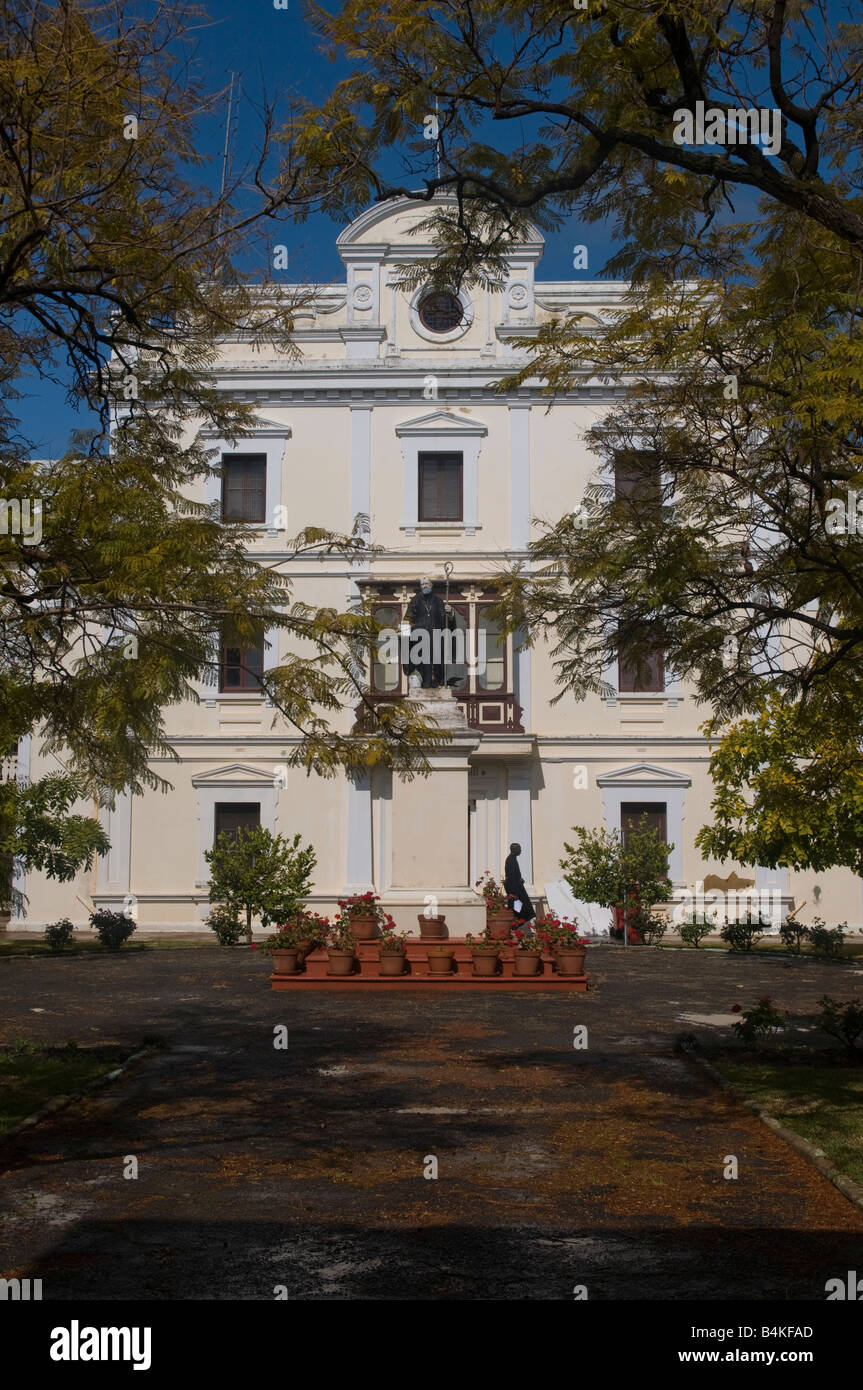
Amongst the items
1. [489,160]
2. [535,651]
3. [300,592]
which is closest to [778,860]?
[535,651]

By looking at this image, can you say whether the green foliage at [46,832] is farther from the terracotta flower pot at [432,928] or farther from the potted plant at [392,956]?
the potted plant at [392,956]

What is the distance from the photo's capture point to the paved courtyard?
18.0 feet

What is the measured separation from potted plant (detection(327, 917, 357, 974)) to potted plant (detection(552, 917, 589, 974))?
2574 millimetres

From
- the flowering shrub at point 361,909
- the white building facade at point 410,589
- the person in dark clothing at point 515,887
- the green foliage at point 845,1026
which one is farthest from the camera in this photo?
the white building facade at point 410,589

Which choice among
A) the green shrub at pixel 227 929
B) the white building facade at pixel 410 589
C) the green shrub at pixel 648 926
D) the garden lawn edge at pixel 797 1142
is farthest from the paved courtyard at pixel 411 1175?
the white building facade at pixel 410 589

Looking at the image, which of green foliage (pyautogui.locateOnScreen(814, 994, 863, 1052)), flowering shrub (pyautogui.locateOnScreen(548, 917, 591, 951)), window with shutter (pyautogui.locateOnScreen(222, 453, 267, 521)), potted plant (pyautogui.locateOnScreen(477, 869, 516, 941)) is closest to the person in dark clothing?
potted plant (pyautogui.locateOnScreen(477, 869, 516, 941))

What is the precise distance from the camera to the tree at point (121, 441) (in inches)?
272

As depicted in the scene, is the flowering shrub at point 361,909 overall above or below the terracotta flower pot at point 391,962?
above

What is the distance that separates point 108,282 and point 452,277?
2.35 metres

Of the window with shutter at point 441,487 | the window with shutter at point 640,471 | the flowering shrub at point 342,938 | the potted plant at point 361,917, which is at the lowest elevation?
the flowering shrub at point 342,938

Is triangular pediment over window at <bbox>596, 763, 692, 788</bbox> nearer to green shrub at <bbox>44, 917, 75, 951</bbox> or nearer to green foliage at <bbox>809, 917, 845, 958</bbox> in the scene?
green foliage at <bbox>809, 917, 845, 958</bbox>

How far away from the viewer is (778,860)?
20438 mm

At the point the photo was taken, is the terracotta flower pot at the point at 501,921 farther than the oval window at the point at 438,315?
No

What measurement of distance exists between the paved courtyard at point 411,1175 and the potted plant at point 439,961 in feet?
10.8
